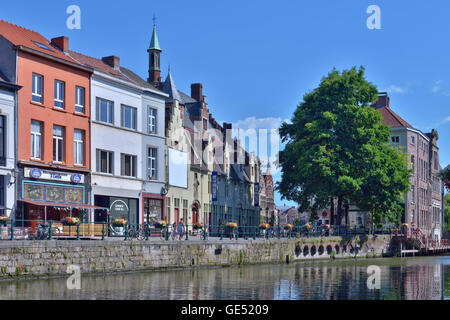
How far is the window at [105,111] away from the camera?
43500 millimetres

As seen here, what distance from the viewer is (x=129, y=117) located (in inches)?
1815

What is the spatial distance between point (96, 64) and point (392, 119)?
43.2 m

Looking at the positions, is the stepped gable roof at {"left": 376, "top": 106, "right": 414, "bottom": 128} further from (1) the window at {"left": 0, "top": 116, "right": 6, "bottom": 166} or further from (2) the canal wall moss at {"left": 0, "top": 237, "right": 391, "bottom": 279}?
(1) the window at {"left": 0, "top": 116, "right": 6, "bottom": 166}

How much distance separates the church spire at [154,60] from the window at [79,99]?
26.8 metres

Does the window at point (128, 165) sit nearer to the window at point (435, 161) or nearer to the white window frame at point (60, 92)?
the white window frame at point (60, 92)

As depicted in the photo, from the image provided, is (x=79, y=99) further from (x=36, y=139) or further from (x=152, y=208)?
(x=152, y=208)

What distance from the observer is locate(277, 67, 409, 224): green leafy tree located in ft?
181

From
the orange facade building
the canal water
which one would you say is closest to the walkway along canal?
the canal water

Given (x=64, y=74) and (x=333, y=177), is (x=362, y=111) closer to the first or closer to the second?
(x=333, y=177)

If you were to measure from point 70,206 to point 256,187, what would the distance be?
3693 centimetres

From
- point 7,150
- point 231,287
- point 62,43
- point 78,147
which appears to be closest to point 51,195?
point 7,150
